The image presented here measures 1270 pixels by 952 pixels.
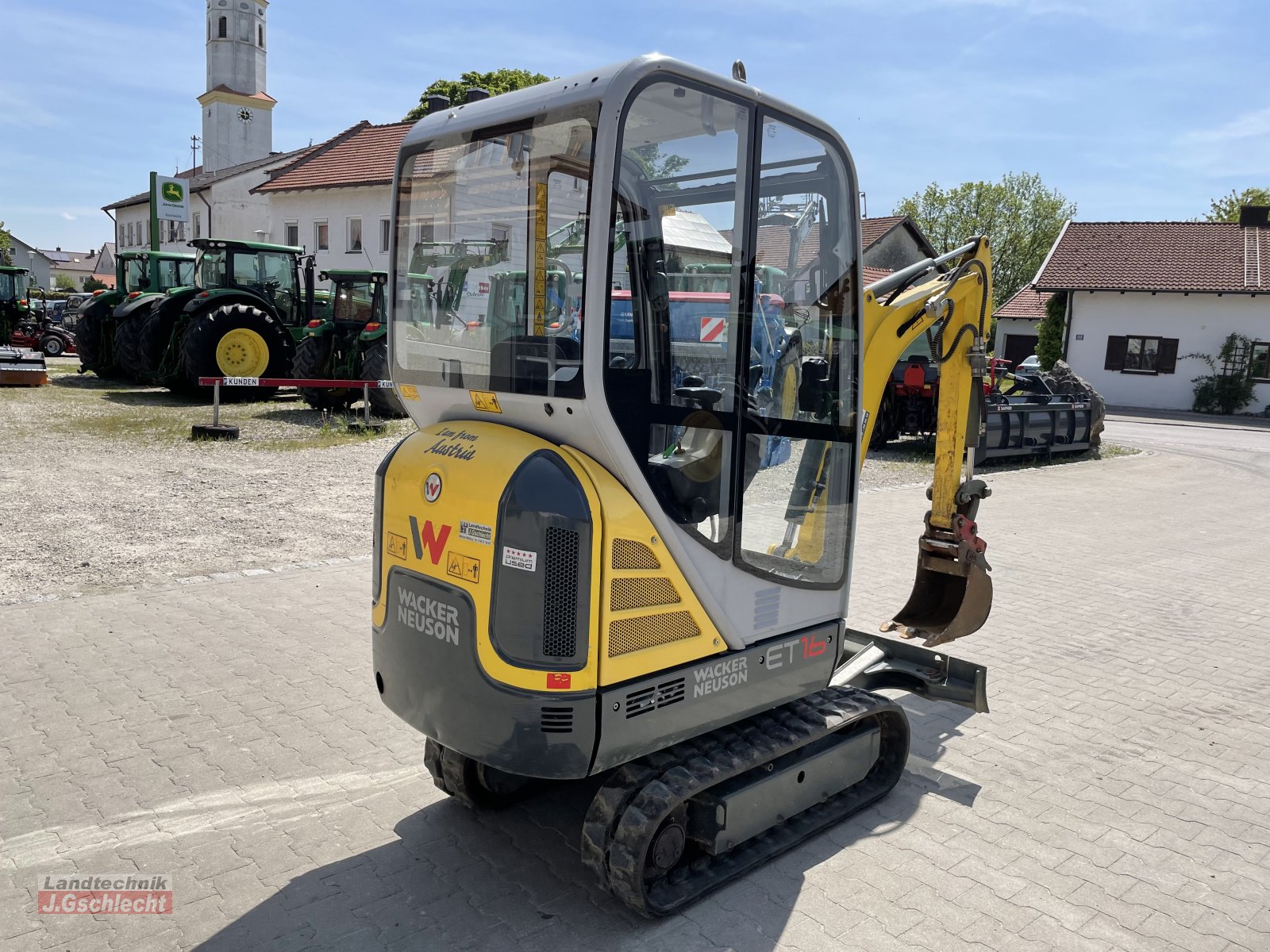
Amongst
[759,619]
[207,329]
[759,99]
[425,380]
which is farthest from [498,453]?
[207,329]

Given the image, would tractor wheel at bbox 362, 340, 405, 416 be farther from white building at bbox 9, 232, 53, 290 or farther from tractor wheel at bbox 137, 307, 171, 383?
white building at bbox 9, 232, 53, 290

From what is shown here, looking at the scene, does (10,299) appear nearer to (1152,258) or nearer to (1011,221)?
(1152,258)

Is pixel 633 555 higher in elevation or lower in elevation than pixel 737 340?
lower

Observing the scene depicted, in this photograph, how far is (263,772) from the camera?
4.25 metres

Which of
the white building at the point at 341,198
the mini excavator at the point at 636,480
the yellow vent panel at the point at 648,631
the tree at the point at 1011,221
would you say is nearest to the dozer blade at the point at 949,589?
the mini excavator at the point at 636,480

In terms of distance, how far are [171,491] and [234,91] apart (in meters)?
54.5

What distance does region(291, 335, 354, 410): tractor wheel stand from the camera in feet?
52.6

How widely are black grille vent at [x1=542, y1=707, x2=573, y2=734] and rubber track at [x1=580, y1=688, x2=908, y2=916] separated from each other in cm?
39

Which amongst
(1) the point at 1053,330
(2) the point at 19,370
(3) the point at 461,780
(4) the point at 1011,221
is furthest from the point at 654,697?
(4) the point at 1011,221

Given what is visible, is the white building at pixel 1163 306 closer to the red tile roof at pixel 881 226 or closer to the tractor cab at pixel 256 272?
the red tile roof at pixel 881 226

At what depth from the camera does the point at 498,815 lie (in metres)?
3.97

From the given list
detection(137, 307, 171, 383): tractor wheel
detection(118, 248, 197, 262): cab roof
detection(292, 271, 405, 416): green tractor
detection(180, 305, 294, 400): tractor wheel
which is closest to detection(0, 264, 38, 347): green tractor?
detection(118, 248, 197, 262): cab roof

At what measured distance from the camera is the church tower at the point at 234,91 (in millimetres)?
55531

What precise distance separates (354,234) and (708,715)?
1242 inches
